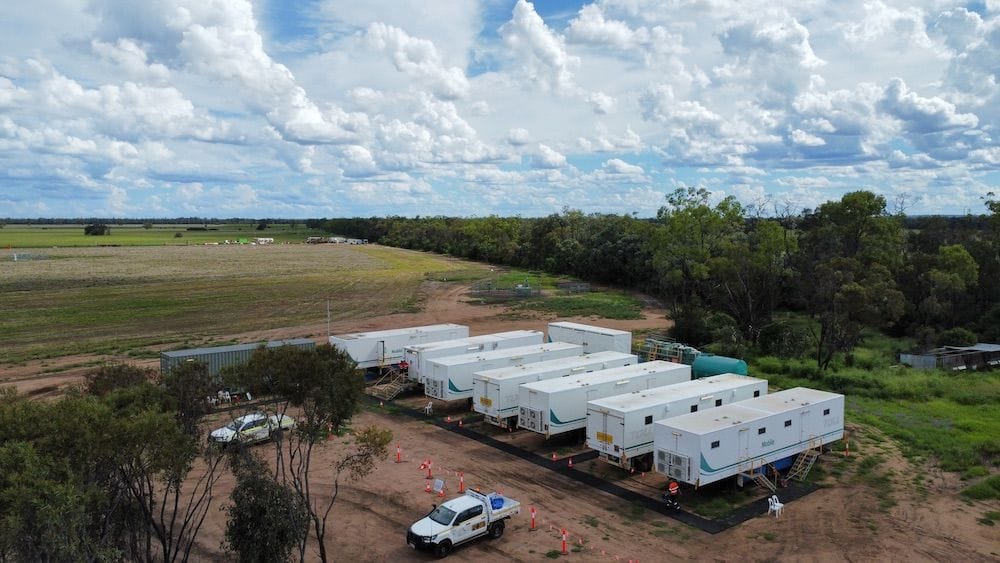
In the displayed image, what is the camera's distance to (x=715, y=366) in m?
36.5

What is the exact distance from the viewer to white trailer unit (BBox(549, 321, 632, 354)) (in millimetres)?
39250

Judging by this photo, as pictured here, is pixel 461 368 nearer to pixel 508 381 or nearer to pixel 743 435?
pixel 508 381

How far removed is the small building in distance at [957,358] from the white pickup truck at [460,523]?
35336 millimetres

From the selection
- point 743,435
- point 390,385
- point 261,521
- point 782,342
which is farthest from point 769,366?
point 261,521

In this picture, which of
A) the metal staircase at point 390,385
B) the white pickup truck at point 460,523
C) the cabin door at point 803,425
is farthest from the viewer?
the metal staircase at point 390,385

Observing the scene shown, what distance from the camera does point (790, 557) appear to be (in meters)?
18.6

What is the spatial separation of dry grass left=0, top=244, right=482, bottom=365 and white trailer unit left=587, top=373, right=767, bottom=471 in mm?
37938

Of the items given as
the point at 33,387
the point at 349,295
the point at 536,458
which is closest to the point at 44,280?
→ the point at 349,295

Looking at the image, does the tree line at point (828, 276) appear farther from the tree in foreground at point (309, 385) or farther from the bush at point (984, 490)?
the tree in foreground at point (309, 385)

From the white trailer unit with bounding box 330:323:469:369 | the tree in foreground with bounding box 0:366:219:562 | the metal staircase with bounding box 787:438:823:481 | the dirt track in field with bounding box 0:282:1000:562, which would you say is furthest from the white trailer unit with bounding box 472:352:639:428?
the tree in foreground with bounding box 0:366:219:562

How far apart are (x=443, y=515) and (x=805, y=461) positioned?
14.6m

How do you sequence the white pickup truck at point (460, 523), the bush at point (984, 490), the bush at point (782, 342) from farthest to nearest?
the bush at point (782, 342) → the bush at point (984, 490) → the white pickup truck at point (460, 523)

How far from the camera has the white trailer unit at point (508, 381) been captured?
96.3 feet

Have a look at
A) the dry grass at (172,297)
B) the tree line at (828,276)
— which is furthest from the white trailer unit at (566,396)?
the dry grass at (172,297)
